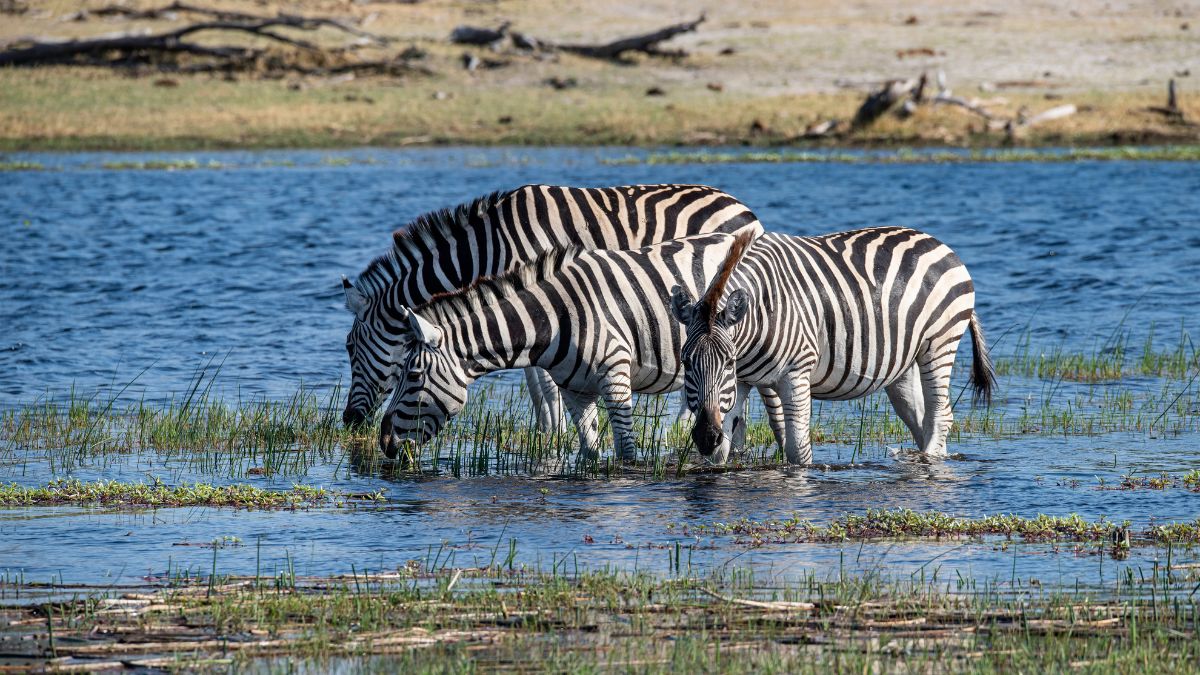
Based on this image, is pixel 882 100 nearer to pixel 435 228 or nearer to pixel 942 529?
pixel 435 228

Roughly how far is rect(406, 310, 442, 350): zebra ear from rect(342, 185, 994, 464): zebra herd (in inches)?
0.6

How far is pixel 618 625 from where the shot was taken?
732cm

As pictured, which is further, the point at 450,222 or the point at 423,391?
the point at 450,222

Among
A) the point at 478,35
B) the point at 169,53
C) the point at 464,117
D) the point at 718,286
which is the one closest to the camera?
the point at 718,286

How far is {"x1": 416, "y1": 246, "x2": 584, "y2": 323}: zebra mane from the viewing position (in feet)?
36.1

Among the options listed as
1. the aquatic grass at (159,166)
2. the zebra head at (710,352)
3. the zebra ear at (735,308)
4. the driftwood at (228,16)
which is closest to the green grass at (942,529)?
the zebra head at (710,352)

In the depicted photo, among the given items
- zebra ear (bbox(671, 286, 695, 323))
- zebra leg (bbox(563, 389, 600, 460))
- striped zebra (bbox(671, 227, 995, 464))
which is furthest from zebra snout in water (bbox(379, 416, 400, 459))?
zebra ear (bbox(671, 286, 695, 323))

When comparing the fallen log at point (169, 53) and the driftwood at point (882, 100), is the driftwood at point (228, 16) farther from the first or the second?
the driftwood at point (882, 100)

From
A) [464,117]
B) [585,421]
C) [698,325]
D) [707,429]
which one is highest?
[464,117]

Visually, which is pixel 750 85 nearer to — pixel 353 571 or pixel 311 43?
pixel 311 43

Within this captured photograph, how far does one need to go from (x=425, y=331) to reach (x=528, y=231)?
6.25 ft

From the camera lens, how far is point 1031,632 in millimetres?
7070

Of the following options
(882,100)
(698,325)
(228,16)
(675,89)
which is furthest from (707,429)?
(228,16)

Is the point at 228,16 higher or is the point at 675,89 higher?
the point at 228,16
